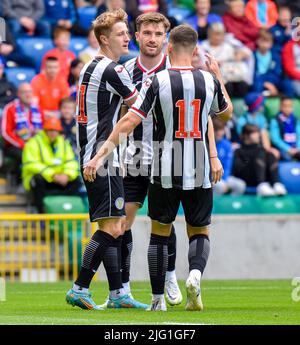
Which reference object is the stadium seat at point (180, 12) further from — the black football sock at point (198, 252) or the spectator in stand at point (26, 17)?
the black football sock at point (198, 252)

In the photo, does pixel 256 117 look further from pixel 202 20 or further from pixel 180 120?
pixel 180 120

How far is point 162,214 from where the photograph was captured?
8.71 m

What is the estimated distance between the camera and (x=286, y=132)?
1770 cm

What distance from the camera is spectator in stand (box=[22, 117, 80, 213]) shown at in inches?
607

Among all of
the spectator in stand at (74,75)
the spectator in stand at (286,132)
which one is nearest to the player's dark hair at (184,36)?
the spectator in stand at (74,75)

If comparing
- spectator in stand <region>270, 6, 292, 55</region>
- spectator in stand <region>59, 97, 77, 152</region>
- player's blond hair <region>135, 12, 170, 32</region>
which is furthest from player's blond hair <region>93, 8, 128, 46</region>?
spectator in stand <region>270, 6, 292, 55</region>

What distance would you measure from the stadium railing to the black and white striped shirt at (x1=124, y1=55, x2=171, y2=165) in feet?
16.4

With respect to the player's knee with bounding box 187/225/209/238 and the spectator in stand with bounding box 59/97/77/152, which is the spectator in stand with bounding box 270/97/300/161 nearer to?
the spectator in stand with bounding box 59/97/77/152

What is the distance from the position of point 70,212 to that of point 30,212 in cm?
82

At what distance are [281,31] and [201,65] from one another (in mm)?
3123

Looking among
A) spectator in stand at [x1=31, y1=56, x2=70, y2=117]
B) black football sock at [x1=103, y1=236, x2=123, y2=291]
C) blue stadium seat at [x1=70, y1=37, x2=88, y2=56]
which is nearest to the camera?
black football sock at [x1=103, y1=236, x2=123, y2=291]

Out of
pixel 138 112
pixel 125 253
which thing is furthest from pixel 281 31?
pixel 138 112

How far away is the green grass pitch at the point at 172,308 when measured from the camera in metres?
7.79
